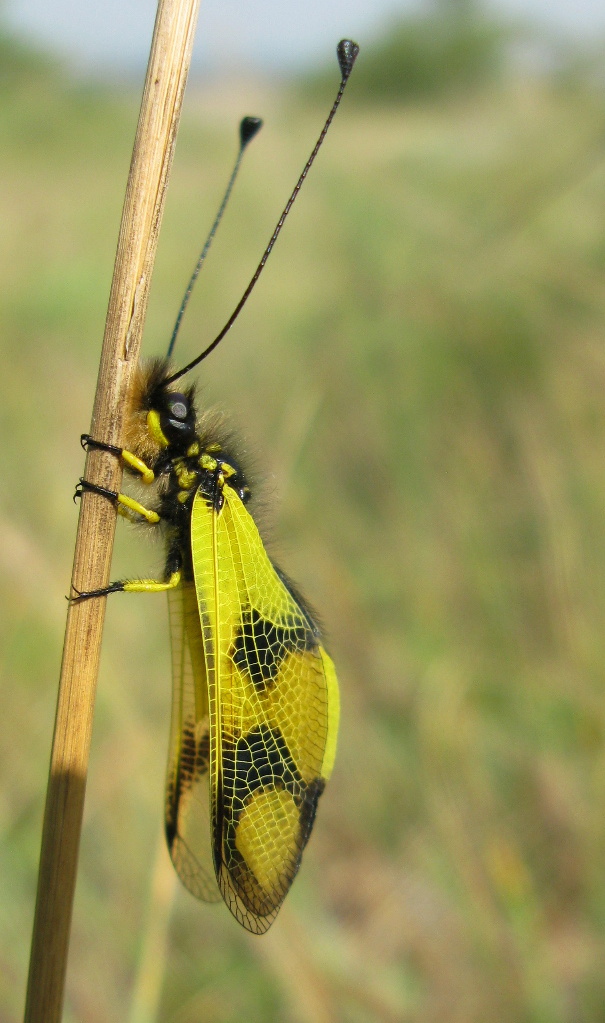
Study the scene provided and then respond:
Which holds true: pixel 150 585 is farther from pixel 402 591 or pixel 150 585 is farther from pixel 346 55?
pixel 402 591

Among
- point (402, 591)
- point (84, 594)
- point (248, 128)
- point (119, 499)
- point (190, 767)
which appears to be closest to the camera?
point (84, 594)

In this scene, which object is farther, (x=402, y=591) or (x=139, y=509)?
(x=402, y=591)

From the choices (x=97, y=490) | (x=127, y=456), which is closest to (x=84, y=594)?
(x=97, y=490)

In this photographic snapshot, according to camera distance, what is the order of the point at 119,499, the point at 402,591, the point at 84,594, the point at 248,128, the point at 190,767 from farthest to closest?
the point at 402,591 → the point at 190,767 → the point at 248,128 → the point at 119,499 → the point at 84,594

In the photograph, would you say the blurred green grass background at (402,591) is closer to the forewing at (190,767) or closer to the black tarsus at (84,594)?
the forewing at (190,767)

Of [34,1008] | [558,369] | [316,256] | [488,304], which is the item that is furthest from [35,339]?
[34,1008]

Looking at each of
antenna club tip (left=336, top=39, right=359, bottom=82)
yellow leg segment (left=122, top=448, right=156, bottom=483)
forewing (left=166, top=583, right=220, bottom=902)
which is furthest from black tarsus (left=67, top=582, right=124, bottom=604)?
antenna club tip (left=336, top=39, right=359, bottom=82)

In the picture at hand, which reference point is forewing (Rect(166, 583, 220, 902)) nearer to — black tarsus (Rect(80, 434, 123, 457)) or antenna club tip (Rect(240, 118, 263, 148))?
black tarsus (Rect(80, 434, 123, 457))
